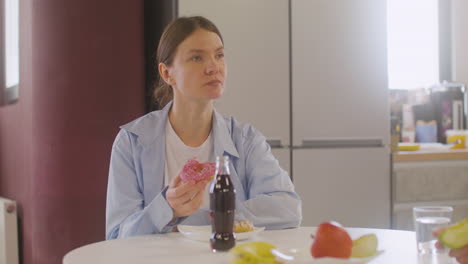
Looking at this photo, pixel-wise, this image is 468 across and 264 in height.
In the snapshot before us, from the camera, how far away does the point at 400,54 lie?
12.9 ft

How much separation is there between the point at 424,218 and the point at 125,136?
948 mm

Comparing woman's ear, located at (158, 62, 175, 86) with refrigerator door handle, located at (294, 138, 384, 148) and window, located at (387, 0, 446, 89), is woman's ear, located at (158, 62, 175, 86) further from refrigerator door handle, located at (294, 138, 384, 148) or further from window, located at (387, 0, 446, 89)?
window, located at (387, 0, 446, 89)

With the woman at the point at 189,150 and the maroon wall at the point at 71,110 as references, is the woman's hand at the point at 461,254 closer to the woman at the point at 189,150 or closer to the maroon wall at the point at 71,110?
the woman at the point at 189,150

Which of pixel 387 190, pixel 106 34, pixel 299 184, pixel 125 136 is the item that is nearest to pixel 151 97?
pixel 106 34

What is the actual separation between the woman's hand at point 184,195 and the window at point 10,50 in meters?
2.04

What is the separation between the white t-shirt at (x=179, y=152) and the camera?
5.69 feet

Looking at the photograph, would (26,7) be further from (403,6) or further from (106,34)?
(403,6)

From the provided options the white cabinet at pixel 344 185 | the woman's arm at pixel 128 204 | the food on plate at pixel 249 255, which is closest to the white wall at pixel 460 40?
the white cabinet at pixel 344 185

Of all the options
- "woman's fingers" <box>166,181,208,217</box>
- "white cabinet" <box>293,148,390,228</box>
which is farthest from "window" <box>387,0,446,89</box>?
"woman's fingers" <box>166,181,208,217</box>

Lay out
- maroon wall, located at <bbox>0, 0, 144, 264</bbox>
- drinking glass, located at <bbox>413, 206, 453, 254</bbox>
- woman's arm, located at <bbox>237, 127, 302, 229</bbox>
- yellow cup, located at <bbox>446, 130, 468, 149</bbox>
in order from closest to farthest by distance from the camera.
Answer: drinking glass, located at <bbox>413, 206, 453, 254</bbox>
woman's arm, located at <bbox>237, 127, 302, 229</bbox>
maroon wall, located at <bbox>0, 0, 144, 264</bbox>
yellow cup, located at <bbox>446, 130, 468, 149</bbox>

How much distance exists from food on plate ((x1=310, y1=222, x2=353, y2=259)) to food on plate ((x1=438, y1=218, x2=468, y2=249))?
0.64ft

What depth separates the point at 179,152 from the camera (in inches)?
69.0

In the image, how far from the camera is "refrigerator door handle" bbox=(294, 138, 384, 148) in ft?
9.48

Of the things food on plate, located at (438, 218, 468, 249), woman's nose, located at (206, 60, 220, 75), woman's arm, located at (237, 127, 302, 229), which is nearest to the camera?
food on plate, located at (438, 218, 468, 249)
